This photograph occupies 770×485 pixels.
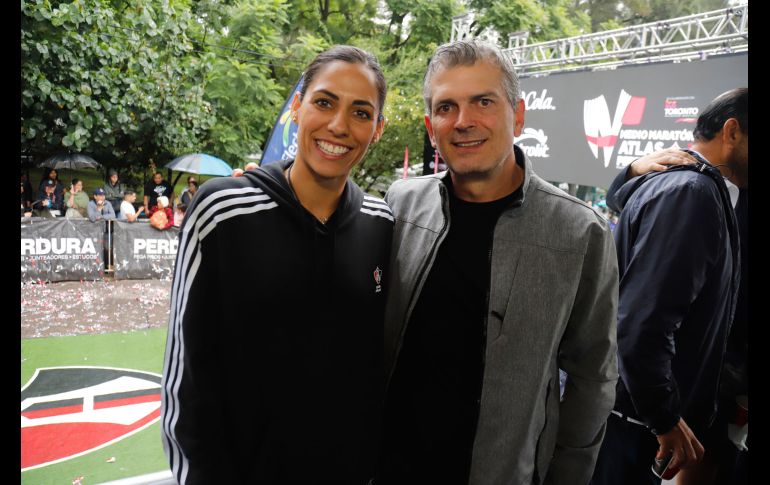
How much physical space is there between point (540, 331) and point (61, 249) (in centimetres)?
764

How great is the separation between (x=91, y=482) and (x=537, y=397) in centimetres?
295

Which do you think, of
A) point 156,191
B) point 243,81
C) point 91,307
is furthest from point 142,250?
point 243,81

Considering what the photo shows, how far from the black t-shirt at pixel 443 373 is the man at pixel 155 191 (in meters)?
8.70

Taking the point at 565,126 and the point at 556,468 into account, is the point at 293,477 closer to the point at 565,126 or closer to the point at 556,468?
the point at 556,468

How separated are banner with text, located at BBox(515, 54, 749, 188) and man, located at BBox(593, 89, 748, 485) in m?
4.77

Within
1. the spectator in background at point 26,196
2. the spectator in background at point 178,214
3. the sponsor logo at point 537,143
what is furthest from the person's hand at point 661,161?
the spectator in background at point 26,196

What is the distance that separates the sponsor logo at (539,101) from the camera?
8906 mm

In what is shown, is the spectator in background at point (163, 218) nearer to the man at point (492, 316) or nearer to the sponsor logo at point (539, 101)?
the sponsor logo at point (539, 101)

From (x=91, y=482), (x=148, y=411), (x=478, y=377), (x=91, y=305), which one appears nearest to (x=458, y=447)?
(x=478, y=377)

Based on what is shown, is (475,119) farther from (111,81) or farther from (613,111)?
(111,81)

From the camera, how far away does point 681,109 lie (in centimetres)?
661

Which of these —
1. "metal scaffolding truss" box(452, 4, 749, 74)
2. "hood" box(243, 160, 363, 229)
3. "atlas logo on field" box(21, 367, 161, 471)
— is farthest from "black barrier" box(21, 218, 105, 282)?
"metal scaffolding truss" box(452, 4, 749, 74)

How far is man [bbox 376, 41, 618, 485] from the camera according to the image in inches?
51.1

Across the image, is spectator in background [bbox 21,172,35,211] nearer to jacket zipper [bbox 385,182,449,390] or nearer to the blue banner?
the blue banner
